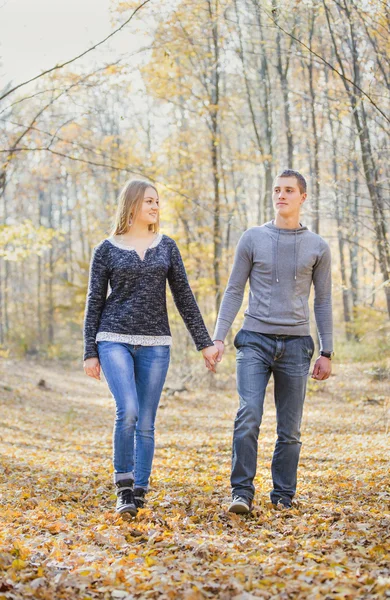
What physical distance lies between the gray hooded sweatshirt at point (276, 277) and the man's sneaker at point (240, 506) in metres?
1.10

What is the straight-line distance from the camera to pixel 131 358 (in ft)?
14.0

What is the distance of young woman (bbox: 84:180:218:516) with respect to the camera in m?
4.19

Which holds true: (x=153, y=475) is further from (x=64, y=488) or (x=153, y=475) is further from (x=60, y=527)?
(x=60, y=527)

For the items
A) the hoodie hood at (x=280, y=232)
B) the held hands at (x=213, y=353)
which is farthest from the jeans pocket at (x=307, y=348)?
the held hands at (x=213, y=353)

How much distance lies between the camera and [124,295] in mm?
4309

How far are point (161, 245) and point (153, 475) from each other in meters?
2.91

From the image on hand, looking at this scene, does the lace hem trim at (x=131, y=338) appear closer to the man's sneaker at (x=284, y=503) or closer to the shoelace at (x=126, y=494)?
the shoelace at (x=126, y=494)

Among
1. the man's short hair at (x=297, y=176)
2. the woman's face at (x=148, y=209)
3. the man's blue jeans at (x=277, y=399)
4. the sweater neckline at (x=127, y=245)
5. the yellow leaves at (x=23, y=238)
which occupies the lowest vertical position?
the man's blue jeans at (x=277, y=399)

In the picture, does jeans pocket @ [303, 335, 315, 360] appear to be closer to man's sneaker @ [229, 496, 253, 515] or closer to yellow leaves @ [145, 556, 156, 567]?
man's sneaker @ [229, 496, 253, 515]

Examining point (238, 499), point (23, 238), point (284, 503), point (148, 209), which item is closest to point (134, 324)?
point (148, 209)

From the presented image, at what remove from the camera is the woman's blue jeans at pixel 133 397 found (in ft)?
13.6

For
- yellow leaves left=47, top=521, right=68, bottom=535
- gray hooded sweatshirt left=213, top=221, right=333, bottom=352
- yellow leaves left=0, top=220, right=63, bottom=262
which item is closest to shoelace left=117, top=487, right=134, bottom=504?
yellow leaves left=47, top=521, right=68, bottom=535

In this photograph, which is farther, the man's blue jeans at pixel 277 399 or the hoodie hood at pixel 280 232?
the hoodie hood at pixel 280 232

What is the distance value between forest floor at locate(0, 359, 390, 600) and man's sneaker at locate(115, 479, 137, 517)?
79 mm
